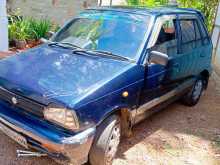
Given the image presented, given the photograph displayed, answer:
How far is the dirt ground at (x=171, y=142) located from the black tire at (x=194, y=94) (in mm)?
118

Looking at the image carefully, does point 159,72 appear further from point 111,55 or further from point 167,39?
point 111,55

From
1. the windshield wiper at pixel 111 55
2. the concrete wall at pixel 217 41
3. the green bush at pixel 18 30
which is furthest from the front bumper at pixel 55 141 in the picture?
the concrete wall at pixel 217 41

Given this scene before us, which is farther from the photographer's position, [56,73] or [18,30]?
[18,30]

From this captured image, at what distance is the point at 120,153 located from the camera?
4008 mm

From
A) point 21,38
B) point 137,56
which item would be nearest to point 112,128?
point 137,56

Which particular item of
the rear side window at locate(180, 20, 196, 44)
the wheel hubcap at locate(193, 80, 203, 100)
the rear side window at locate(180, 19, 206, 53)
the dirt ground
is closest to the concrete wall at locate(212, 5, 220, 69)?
the wheel hubcap at locate(193, 80, 203, 100)

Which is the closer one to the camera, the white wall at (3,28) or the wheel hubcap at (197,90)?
the wheel hubcap at (197,90)

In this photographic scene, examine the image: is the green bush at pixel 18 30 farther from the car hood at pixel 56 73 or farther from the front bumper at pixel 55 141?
the front bumper at pixel 55 141

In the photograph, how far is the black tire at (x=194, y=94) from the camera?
575 cm

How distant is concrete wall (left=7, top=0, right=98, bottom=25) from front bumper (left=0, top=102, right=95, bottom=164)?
8.25m

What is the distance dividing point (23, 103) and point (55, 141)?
59cm

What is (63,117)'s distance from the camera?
2969mm

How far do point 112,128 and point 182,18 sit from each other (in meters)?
2.48

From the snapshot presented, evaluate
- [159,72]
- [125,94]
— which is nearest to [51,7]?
[159,72]
